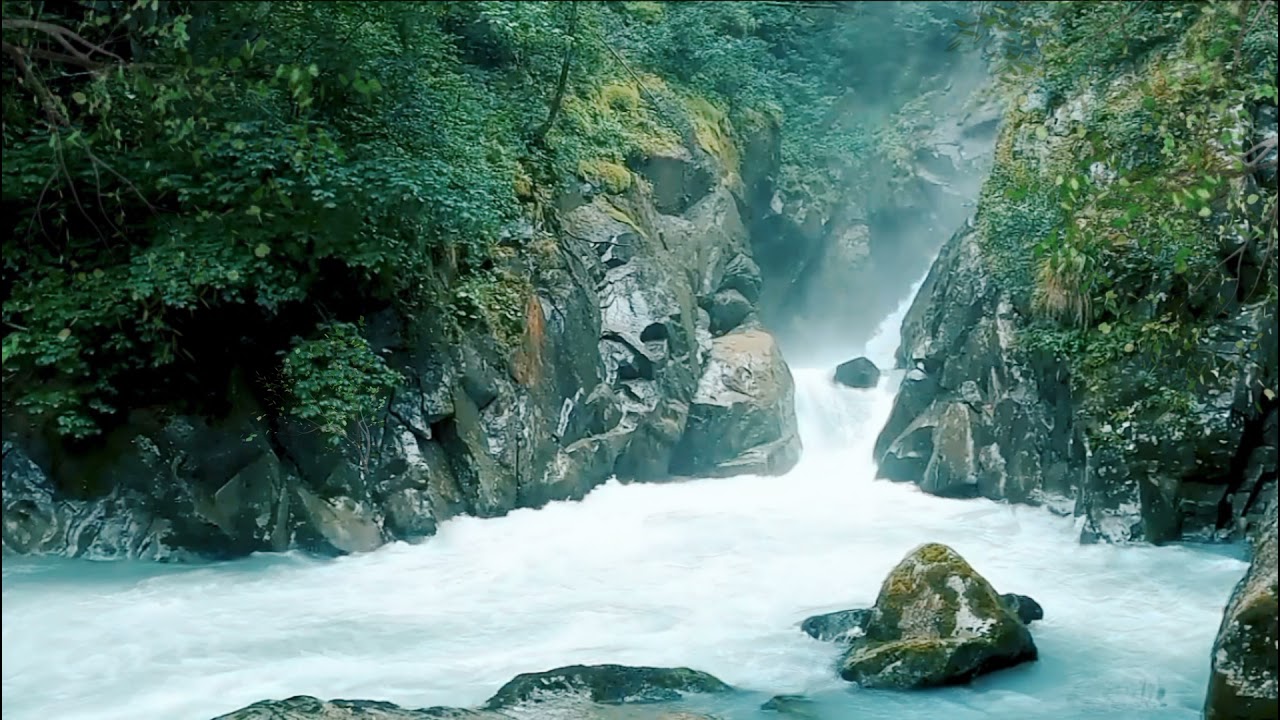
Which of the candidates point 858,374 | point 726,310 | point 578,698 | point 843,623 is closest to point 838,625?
point 843,623

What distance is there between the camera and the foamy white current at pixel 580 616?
6500mm

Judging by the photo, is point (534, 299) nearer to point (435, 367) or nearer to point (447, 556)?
point (435, 367)

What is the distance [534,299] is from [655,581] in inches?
173

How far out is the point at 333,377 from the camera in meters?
9.25

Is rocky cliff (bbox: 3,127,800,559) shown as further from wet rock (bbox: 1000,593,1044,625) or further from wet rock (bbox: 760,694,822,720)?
wet rock (bbox: 1000,593,1044,625)

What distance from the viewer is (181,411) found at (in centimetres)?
928

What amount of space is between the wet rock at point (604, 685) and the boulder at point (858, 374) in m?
13.6

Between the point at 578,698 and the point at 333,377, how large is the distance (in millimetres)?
4298

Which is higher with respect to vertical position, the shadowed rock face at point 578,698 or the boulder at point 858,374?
the boulder at point 858,374

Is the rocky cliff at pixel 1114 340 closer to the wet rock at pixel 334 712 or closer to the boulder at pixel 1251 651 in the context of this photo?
the boulder at pixel 1251 651

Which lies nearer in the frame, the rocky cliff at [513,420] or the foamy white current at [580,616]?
the foamy white current at [580,616]

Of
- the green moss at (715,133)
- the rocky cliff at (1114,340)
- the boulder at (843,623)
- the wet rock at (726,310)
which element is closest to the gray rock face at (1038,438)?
the rocky cliff at (1114,340)

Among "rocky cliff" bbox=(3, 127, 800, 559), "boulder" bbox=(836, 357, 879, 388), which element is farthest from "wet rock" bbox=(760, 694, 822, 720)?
"boulder" bbox=(836, 357, 879, 388)

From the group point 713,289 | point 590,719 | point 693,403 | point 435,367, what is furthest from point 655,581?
point 713,289
